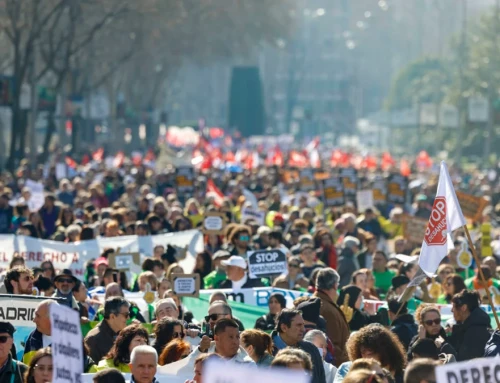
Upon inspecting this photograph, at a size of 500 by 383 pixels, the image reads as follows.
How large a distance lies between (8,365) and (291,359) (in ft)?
6.01

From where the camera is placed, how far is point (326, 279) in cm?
1202

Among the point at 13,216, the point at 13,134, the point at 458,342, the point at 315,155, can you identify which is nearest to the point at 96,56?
the point at 315,155

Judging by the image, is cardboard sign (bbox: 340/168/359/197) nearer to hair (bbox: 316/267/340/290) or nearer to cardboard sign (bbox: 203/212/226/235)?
cardboard sign (bbox: 203/212/226/235)

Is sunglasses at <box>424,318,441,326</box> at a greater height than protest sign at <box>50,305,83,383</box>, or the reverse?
protest sign at <box>50,305,83,383</box>

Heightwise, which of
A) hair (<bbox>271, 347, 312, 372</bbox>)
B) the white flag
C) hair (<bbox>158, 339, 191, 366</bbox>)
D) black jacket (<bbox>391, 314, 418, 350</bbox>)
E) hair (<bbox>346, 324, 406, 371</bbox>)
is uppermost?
the white flag

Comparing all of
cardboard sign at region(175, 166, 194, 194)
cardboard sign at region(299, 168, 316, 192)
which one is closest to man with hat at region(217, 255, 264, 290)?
cardboard sign at region(175, 166, 194, 194)

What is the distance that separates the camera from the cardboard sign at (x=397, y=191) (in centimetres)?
2969

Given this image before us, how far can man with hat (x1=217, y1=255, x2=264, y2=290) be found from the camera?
1452 cm

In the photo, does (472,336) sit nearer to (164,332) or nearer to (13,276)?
(164,332)

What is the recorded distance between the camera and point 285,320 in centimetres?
1008

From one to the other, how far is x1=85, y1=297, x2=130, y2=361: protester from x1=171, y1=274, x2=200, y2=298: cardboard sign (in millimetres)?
2929

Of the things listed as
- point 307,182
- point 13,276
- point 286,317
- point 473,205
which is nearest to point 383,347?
point 286,317

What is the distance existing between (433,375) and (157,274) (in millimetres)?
8083

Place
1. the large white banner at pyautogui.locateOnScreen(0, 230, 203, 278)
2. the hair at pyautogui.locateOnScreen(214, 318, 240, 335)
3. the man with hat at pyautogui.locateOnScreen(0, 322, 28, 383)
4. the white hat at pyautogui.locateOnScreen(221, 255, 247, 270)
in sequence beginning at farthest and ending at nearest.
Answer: the large white banner at pyautogui.locateOnScreen(0, 230, 203, 278) → the white hat at pyautogui.locateOnScreen(221, 255, 247, 270) → the hair at pyautogui.locateOnScreen(214, 318, 240, 335) → the man with hat at pyautogui.locateOnScreen(0, 322, 28, 383)
